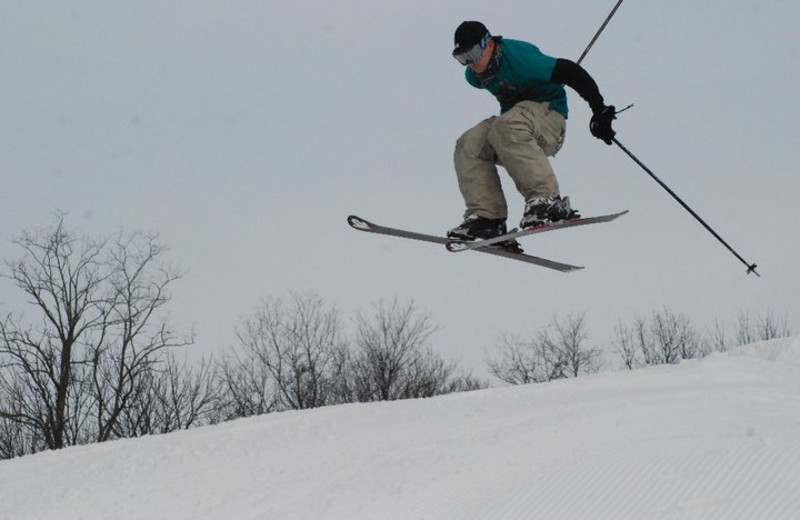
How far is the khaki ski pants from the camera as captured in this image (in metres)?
6.00

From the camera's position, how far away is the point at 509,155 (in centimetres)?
604

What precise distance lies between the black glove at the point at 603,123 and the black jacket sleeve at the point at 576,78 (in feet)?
0.45

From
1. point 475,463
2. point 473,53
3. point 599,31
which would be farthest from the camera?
point 599,31

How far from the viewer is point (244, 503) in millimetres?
4559

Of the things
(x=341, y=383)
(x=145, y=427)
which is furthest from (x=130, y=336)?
(x=341, y=383)

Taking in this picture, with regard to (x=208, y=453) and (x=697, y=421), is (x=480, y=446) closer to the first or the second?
(x=697, y=421)

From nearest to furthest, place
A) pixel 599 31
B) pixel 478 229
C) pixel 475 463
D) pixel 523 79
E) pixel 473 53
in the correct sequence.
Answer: pixel 475 463
pixel 473 53
pixel 523 79
pixel 478 229
pixel 599 31

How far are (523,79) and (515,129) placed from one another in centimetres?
37

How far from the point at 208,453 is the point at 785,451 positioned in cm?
395

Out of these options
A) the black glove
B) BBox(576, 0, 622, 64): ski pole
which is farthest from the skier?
BBox(576, 0, 622, 64): ski pole

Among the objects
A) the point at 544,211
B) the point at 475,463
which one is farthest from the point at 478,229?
the point at 475,463

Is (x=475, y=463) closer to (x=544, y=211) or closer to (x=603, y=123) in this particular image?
(x=544, y=211)

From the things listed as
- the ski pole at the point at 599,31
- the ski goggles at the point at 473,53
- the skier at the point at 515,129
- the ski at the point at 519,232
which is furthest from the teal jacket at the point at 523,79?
the ski at the point at 519,232

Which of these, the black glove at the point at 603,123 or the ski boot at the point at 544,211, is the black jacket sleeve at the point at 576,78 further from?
the ski boot at the point at 544,211
